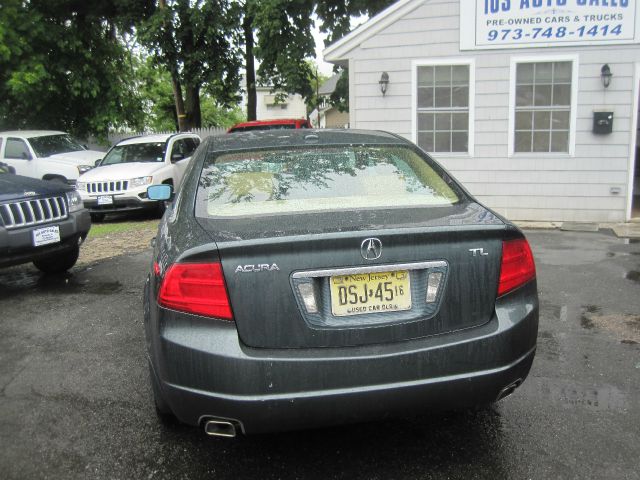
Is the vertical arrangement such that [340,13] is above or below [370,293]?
above

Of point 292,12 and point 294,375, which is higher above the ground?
point 292,12

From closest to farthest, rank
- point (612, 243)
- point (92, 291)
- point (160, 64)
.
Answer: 1. point (92, 291)
2. point (612, 243)
3. point (160, 64)

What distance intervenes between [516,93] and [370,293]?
8.20 m

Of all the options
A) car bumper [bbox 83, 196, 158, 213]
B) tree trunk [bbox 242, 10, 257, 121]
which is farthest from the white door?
tree trunk [bbox 242, 10, 257, 121]

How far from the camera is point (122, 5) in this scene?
18797 millimetres

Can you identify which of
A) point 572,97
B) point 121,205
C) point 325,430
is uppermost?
point 572,97

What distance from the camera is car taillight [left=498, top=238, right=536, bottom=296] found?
2.62m

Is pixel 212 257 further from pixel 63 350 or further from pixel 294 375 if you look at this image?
pixel 63 350

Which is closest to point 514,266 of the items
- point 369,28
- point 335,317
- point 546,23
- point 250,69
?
point 335,317

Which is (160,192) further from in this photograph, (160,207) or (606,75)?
(606,75)

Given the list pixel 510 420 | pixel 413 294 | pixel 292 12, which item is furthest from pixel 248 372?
pixel 292 12

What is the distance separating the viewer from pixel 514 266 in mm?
2658

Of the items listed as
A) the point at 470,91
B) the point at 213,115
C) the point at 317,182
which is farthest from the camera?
the point at 213,115

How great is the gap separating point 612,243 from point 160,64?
14.6 metres
